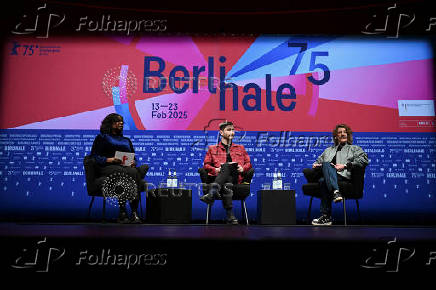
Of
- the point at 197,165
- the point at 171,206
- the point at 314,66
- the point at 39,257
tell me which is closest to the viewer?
the point at 39,257

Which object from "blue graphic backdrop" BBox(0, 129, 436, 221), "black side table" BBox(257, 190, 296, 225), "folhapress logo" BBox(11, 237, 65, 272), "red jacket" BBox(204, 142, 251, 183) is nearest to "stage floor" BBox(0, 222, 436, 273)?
"folhapress logo" BBox(11, 237, 65, 272)

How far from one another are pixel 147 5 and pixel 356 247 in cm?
463

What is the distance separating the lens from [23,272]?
1478mm

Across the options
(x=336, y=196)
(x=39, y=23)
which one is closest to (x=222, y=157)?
(x=336, y=196)

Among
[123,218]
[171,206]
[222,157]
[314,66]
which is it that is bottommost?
[123,218]

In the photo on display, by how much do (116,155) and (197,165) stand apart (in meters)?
1.54

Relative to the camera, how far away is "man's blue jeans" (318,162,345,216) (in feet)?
13.0

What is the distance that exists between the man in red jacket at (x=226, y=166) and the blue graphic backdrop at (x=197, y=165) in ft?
2.56

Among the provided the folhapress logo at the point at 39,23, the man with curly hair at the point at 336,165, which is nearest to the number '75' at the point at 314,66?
the man with curly hair at the point at 336,165

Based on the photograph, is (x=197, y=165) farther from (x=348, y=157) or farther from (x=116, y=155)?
(x=348, y=157)

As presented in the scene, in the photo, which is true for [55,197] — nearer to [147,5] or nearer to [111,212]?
[111,212]

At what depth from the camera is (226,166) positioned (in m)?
4.03

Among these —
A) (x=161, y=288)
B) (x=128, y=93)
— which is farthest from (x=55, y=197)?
(x=161, y=288)

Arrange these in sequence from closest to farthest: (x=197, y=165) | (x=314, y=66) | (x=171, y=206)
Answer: (x=171, y=206)
(x=197, y=165)
(x=314, y=66)
